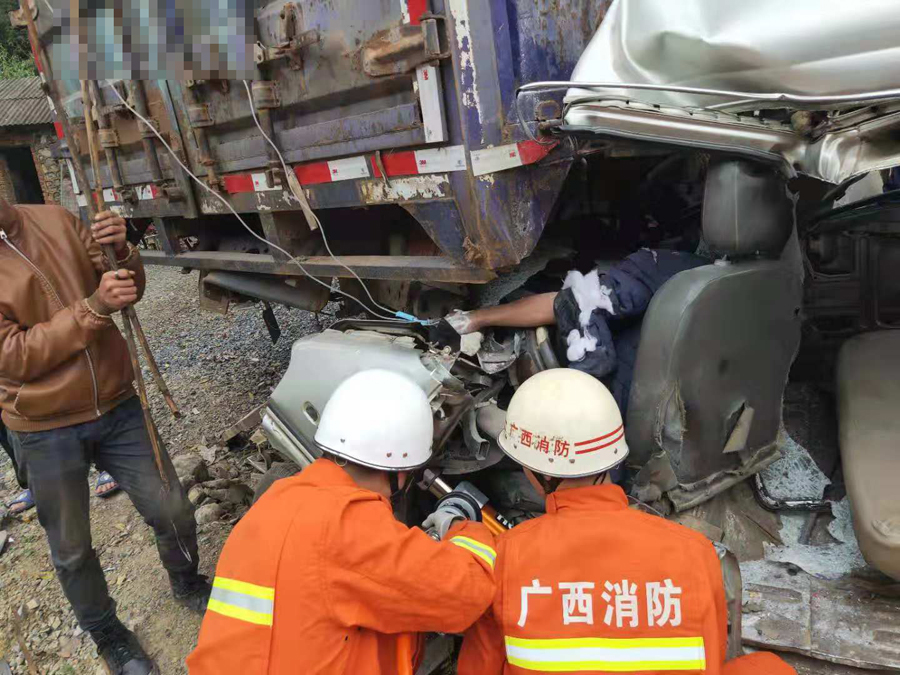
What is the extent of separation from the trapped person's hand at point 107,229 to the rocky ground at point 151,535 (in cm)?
138

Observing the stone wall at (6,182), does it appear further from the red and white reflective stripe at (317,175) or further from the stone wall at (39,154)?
the red and white reflective stripe at (317,175)

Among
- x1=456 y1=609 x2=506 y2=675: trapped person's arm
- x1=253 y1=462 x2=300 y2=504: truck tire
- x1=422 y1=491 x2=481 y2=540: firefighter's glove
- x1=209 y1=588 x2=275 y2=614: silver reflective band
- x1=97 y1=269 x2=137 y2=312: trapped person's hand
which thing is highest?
x1=97 y1=269 x2=137 y2=312: trapped person's hand

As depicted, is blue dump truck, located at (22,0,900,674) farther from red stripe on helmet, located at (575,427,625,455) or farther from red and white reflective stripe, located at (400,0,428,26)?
red stripe on helmet, located at (575,427,625,455)

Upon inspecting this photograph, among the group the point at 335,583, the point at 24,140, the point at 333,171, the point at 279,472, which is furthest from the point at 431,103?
the point at 24,140

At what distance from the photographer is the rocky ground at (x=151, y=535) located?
2.37 metres

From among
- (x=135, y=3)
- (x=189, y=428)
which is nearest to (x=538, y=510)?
(x=135, y=3)

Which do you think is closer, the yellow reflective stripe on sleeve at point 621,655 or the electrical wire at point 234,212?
the yellow reflective stripe on sleeve at point 621,655

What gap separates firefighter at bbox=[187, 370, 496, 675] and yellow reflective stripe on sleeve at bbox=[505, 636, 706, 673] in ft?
0.65

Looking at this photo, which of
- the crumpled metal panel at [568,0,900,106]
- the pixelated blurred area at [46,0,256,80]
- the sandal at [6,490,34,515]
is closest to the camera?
the crumpled metal panel at [568,0,900,106]

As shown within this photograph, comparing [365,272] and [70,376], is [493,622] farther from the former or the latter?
[70,376]

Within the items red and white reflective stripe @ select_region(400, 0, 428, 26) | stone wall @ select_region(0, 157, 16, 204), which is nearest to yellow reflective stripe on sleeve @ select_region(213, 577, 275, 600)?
red and white reflective stripe @ select_region(400, 0, 428, 26)

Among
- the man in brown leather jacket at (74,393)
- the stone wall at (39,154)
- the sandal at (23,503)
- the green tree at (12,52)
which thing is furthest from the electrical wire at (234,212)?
the green tree at (12,52)

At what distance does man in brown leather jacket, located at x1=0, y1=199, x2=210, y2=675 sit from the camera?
6.54 ft

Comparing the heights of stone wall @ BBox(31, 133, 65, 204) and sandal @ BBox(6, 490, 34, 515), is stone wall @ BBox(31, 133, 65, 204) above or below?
above
